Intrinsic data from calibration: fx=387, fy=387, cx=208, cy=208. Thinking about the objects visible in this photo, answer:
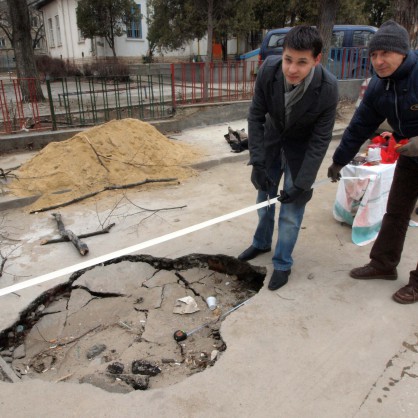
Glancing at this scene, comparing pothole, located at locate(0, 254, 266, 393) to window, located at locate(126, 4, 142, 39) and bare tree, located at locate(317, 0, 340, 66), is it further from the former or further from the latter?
window, located at locate(126, 4, 142, 39)

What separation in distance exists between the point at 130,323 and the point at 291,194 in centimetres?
148

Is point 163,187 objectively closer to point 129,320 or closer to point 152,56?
point 129,320

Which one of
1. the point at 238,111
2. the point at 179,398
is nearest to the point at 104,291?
the point at 179,398

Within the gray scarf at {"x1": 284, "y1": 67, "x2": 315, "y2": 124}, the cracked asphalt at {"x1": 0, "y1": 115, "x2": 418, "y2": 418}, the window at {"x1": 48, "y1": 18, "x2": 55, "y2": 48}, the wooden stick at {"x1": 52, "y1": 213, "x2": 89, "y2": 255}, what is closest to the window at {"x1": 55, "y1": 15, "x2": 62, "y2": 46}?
the window at {"x1": 48, "y1": 18, "x2": 55, "y2": 48}

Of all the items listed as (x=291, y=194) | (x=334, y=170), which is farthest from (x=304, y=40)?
(x=334, y=170)

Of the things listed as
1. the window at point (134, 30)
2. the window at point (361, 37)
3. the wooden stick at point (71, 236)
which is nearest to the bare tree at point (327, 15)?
the window at point (361, 37)

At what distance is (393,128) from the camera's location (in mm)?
2635

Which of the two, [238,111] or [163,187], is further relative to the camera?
[238,111]

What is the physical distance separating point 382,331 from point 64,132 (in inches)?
253

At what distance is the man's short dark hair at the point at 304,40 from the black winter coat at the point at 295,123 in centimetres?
20

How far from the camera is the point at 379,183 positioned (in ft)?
12.0

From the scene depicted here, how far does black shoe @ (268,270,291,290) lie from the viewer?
296cm

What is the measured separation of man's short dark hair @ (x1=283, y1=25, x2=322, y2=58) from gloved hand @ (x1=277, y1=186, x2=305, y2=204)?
89cm

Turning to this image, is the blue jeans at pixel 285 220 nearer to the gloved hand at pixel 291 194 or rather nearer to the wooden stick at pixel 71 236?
the gloved hand at pixel 291 194
